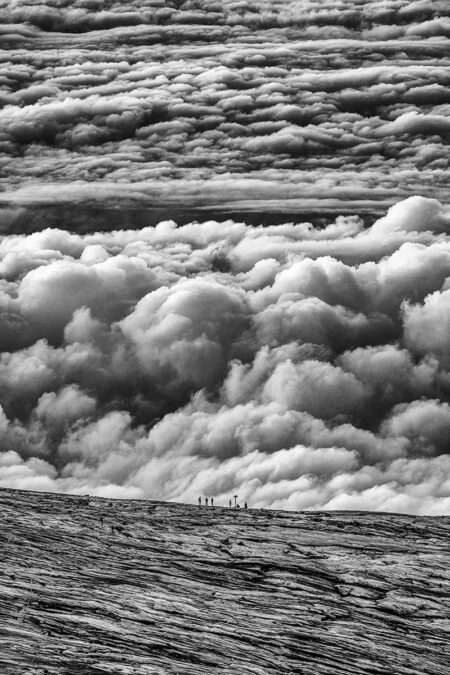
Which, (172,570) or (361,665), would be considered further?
(172,570)

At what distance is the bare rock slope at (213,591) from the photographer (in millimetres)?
16828

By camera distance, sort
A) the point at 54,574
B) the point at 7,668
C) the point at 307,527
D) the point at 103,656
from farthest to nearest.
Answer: the point at 307,527
the point at 54,574
the point at 103,656
the point at 7,668

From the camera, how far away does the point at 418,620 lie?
20.9 meters

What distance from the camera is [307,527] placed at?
27.2 meters

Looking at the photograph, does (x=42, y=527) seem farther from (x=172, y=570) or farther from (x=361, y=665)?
(x=361, y=665)

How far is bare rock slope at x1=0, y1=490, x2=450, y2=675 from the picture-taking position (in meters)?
16.8

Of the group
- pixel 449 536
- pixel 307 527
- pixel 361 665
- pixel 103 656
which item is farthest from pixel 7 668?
pixel 449 536

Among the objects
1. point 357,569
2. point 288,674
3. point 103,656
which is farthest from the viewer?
point 357,569

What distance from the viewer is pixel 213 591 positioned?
20.9 metres

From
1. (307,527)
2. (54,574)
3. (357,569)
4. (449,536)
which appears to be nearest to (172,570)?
(54,574)

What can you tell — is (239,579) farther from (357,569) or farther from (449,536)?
(449,536)

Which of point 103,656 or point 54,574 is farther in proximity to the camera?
point 54,574

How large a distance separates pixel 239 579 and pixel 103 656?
6578 millimetres

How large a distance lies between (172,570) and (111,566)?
1.42 meters
